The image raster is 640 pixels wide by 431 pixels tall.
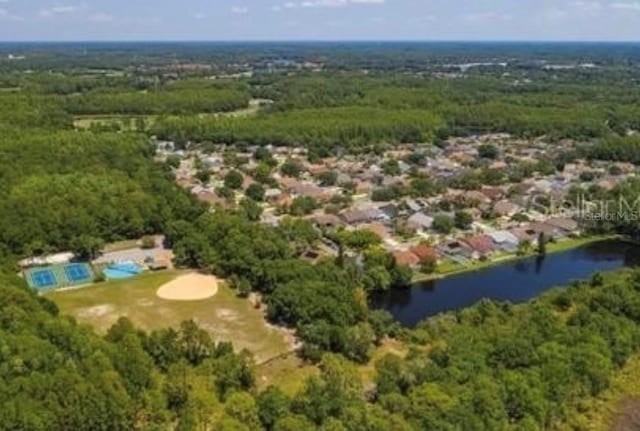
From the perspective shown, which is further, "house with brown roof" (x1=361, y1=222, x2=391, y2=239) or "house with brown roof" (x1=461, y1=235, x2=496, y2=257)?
"house with brown roof" (x1=361, y1=222, x2=391, y2=239)

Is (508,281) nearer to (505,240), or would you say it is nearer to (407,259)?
(505,240)

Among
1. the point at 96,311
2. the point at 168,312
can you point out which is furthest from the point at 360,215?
the point at 96,311

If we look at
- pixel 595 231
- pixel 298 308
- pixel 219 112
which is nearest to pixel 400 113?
pixel 219 112

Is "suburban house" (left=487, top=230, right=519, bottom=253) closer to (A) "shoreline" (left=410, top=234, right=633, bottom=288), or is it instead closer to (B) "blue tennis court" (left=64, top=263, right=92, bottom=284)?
(A) "shoreline" (left=410, top=234, right=633, bottom=288)

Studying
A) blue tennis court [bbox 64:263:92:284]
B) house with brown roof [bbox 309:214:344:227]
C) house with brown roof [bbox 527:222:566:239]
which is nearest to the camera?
blue tennis court [bbox 64:263:92:284]

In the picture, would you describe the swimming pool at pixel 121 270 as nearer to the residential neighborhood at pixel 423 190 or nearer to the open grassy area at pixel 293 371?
the residential neighborhood at pixel 423 190

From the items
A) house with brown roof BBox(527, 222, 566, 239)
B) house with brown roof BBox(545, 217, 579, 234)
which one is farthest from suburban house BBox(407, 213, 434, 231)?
house with brown roof BBox(545, 217, 579, 234)
